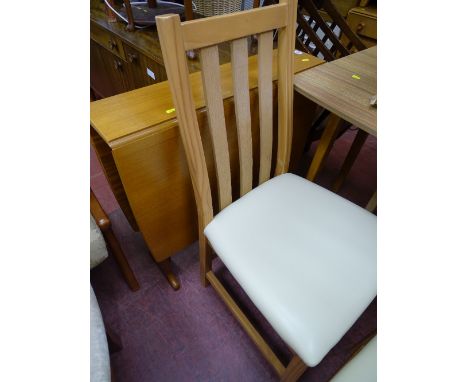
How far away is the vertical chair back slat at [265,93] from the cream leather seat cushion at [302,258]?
0.36 ft

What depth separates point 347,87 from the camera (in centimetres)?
86

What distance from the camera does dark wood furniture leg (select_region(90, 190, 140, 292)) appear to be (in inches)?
32.2

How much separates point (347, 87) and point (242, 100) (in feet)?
1.27

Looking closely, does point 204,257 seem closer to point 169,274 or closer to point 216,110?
point 169,274

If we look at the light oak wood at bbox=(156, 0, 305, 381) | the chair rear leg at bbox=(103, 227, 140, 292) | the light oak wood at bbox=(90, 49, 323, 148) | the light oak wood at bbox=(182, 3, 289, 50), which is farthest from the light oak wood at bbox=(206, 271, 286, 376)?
the light oak wood at bbox=(182, 3, 289, 50)

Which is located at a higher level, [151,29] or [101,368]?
[151,29]

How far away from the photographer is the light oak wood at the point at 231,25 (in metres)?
0.55

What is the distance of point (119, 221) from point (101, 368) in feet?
3.06

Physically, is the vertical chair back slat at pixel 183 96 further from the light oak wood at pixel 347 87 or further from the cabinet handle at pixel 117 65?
the cabinet handle at pixel 117 65

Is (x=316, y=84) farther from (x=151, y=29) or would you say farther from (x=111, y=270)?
(x=111, y=270)

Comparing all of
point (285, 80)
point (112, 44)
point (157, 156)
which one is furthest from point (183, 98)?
point (112, 44)
